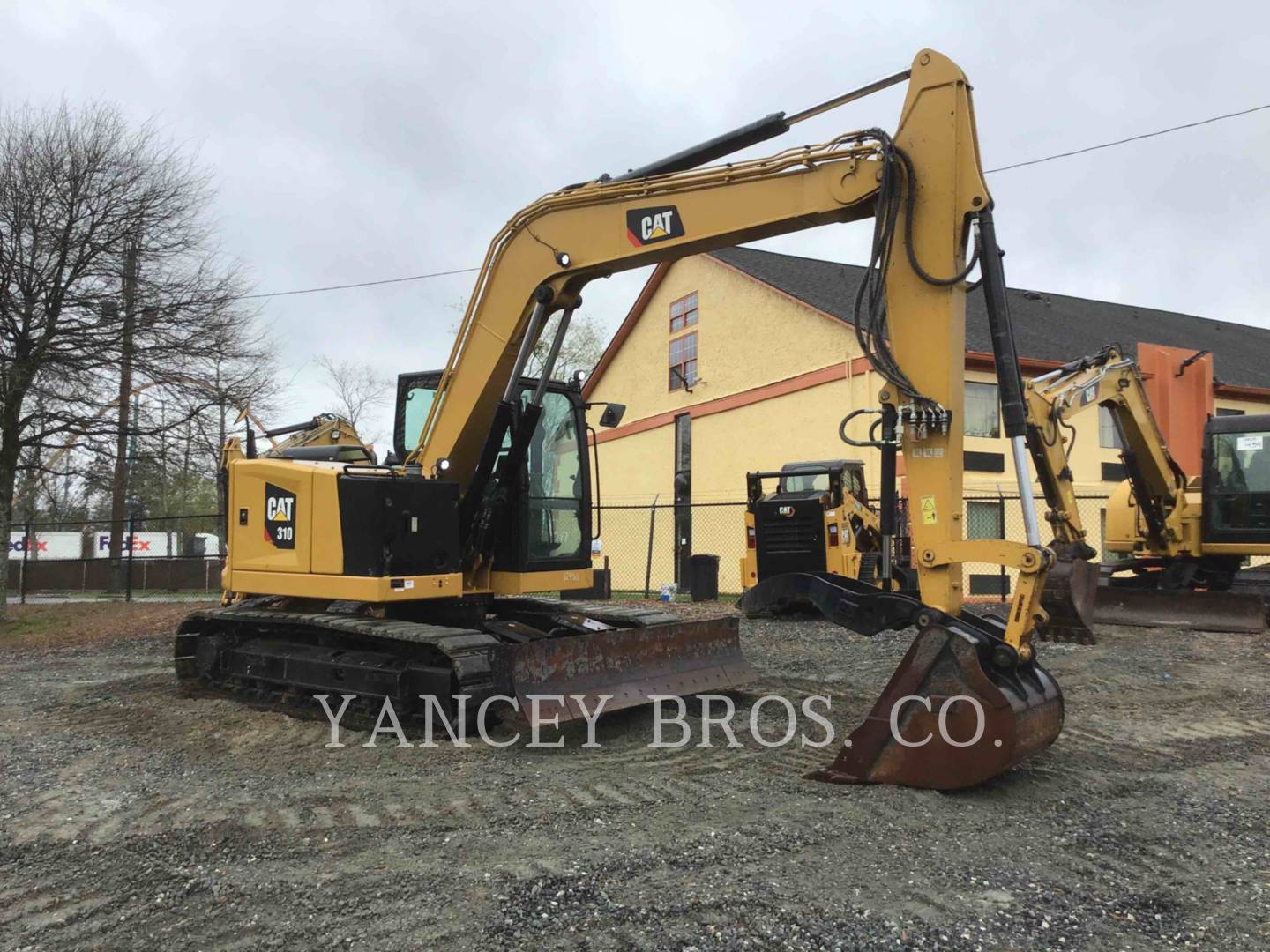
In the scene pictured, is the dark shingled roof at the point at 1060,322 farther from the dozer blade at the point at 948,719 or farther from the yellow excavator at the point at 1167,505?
the dozer blade at the point at 948,719

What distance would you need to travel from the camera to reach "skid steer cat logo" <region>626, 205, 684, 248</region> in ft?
17.8

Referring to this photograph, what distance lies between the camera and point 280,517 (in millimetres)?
6418

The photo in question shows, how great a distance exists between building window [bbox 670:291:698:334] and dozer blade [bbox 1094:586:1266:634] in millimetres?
12850

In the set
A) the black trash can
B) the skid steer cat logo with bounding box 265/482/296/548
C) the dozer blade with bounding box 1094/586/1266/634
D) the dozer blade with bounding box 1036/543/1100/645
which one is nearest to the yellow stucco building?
the black trash can

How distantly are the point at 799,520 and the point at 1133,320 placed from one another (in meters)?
18.1

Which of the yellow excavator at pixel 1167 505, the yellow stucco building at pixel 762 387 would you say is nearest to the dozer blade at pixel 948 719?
the yellow excavator at pixel 1167 505

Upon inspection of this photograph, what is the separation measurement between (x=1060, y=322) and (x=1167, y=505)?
12.5m

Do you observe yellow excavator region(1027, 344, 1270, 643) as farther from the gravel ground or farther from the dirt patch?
the dirt patch

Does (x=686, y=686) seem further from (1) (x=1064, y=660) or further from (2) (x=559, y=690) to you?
(1) (x=1064, y=660)

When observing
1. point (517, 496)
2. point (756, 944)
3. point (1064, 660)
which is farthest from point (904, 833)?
point (1064, 660)

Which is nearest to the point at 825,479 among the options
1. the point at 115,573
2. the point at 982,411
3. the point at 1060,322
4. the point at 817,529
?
the point at 817,529

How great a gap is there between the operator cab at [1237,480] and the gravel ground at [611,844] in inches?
232

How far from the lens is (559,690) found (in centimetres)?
548

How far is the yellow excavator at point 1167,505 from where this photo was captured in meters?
10.0
